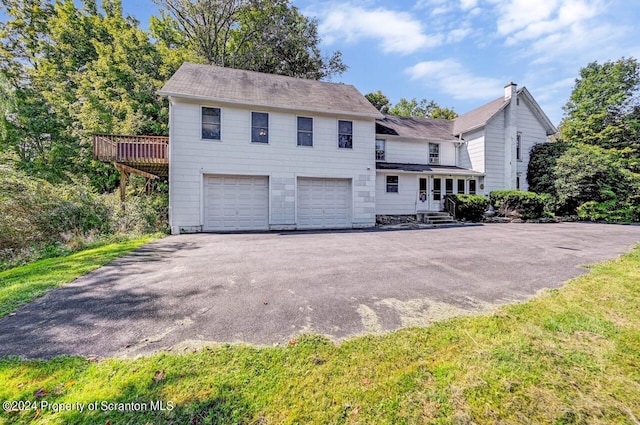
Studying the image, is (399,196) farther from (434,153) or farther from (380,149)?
(434,153)

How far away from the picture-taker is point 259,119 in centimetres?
1220

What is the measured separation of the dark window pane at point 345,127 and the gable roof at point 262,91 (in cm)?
51

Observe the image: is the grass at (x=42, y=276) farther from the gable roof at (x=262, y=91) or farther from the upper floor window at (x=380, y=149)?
the upper floor window at (x=380, y=149)

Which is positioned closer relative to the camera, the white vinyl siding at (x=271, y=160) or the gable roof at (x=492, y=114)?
the white vinyl siding at (x=271, y=160)

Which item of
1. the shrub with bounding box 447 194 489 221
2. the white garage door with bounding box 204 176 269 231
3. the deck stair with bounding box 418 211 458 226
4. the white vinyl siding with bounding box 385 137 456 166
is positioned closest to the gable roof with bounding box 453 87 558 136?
the white vinyl siding with bounding box 385 137 456 166

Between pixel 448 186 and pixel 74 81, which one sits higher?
pixel 74 81

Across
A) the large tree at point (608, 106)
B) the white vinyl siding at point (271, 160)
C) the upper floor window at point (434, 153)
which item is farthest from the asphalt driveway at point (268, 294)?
the large tree at point (608, 106)

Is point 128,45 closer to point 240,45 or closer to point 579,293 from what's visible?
point 240,45

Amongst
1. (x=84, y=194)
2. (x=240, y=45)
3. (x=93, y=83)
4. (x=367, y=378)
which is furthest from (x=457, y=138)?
(x=93, y=83)

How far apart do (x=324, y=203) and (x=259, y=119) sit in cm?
497

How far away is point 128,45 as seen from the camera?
60.2 ft

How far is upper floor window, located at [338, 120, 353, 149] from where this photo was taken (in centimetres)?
1341

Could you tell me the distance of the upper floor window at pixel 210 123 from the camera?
1149 centimetres

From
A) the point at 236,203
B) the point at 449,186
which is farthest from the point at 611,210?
the point at 236,203
